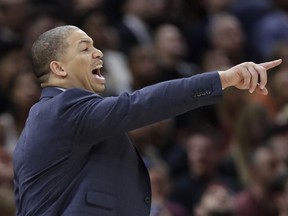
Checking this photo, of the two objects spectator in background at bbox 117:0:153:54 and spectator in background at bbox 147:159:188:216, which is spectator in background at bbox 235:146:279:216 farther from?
spectator in background at bbox 117:0:153:54

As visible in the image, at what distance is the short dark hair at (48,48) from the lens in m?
4.59

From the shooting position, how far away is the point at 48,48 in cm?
459

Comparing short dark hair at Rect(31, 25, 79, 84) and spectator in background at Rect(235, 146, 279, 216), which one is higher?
short dark hair at Rect(31, 25, 79, 84)

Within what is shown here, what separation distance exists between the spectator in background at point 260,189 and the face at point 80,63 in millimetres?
3256

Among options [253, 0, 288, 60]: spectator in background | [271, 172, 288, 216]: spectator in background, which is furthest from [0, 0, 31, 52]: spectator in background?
[271, 172, 288, 216]: spectator in background

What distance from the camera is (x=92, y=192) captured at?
4.43 m

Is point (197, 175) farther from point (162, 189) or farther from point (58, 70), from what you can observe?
point (58, 70)

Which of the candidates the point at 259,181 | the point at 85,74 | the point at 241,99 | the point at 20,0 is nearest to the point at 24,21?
the point at 20,0

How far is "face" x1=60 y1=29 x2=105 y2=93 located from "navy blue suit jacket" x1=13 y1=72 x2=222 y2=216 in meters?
0.10

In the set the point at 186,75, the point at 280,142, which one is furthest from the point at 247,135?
the point at 186,75

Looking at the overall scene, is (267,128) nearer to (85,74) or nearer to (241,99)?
(241,99)

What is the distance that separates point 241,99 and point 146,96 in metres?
4.83

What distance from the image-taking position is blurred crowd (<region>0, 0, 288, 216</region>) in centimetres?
776

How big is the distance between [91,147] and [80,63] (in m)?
0.39
